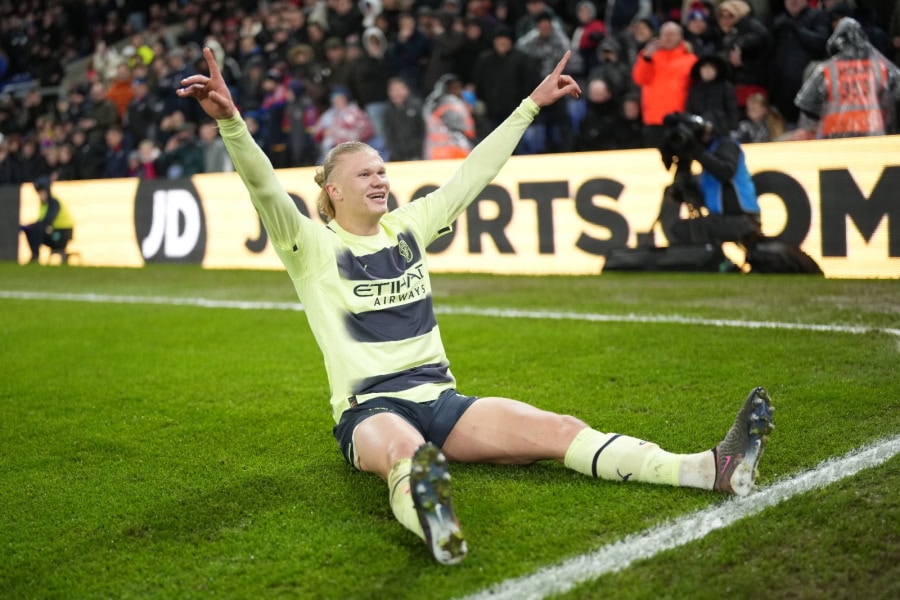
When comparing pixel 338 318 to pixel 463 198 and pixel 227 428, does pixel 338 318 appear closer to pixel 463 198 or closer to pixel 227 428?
pixel 463 198

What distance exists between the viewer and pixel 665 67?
1120cm

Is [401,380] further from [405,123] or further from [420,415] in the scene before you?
[405,123]

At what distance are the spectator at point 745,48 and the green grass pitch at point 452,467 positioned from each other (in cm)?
355

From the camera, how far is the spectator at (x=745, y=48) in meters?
11.0

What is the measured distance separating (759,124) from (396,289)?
25.5 feet

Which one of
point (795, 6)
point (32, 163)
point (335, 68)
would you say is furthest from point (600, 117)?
point (32, 163)

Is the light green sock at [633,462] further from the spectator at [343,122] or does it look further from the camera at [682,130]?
the spectator at [343,122]

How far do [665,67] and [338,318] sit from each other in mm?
8257

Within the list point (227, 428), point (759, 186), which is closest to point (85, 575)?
point (227, 428)

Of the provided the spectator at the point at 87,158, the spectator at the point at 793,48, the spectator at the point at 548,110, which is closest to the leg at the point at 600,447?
the spectator at the point at 793,48

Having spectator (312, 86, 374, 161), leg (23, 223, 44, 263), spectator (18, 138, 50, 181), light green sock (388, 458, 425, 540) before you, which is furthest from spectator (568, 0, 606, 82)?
spectator (18, 138, 50, 181)

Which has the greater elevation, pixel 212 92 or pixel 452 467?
pixel 212 92

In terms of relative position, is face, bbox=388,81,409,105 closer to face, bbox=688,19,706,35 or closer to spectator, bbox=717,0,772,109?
face, bbox=688,19,706,35

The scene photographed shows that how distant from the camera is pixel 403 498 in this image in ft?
10.6
